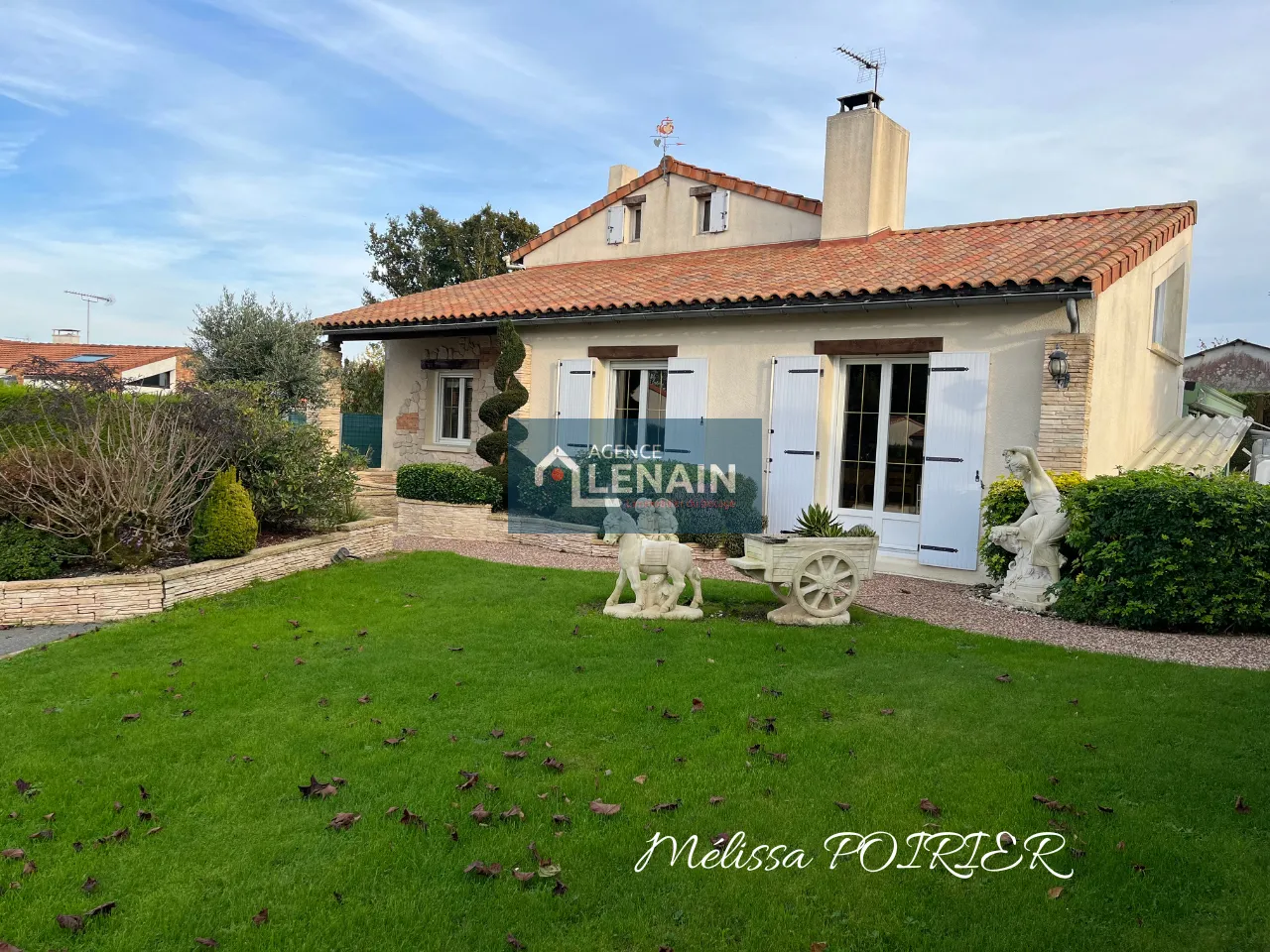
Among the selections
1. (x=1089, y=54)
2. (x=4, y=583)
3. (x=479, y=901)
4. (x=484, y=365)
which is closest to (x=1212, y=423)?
(x=1089, y=54)

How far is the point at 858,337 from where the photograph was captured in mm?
10242

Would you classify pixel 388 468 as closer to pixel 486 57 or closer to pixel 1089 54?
pixel 486 57

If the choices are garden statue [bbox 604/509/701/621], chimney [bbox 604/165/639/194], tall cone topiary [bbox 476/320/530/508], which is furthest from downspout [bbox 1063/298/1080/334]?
chimney [bbox 604/165/639/194]

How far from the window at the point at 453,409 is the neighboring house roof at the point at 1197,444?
34.8ft

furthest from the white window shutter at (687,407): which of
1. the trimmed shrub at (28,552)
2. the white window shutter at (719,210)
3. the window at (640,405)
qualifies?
the trimmed shrub at (28,552)

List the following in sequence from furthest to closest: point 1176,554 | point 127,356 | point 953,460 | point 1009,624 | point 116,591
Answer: point 127,356, point 953,460, point 1009,624, point 116,591, point 1176,554

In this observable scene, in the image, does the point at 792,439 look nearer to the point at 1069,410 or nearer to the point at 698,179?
the point at 1069,410

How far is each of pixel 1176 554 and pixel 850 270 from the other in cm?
554

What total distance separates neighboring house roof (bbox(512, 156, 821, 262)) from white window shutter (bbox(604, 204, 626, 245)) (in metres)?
0.15

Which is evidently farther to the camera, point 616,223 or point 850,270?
point 616,223

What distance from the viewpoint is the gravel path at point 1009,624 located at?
6305 millimetres

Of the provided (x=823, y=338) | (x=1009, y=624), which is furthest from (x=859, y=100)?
(x=1009, y=624)

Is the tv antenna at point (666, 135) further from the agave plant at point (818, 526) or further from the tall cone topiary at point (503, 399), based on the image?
the agave plant at point (818, 526)

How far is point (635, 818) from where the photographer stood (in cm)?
345
